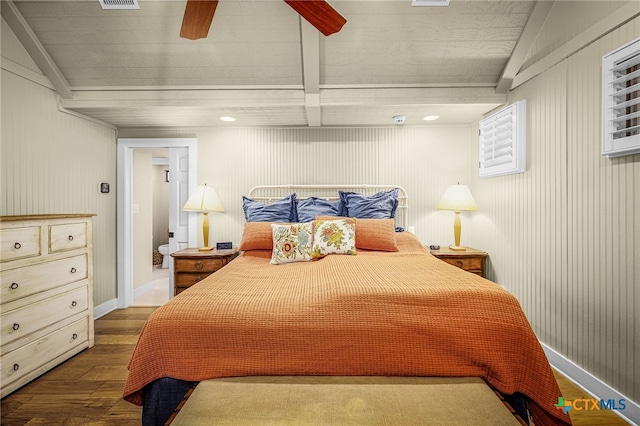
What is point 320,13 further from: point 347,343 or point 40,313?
point 40,313

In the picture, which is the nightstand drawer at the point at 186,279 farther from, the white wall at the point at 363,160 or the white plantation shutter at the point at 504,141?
the white plantation shutter at the point at 504,141

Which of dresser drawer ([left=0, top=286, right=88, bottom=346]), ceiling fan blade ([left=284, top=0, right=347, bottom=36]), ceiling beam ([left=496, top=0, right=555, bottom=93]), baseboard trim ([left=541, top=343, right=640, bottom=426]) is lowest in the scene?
baseboard trim ([left=541, top=343, right=640, bottom=426])

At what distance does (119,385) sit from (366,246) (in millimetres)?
2082

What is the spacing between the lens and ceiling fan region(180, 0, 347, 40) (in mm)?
1641

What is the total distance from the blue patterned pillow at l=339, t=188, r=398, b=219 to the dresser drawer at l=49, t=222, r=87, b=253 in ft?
7.50

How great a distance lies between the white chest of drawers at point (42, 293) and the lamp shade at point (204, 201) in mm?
905

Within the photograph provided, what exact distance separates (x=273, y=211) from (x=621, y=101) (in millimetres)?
2691

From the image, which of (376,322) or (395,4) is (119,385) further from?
(395,4)

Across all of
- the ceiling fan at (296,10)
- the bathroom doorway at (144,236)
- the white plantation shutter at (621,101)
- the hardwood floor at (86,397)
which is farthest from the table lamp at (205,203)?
the white plantation shutter at (621,101)

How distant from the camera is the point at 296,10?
168 centimetres

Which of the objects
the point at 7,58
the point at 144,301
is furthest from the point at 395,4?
the point at 144,301

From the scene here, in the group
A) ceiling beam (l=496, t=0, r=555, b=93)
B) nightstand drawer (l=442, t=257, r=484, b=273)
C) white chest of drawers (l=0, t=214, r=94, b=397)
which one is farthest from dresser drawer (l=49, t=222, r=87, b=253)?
ceiling beam (l=496, t=0, r=555, b=93)

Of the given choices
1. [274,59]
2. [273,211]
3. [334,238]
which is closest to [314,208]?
[273,211]

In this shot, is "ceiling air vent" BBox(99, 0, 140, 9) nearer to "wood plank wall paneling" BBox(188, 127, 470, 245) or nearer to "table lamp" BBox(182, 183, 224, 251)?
"wood plank wall paneling" BBox(188, 127, 470, 245)
